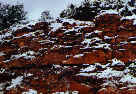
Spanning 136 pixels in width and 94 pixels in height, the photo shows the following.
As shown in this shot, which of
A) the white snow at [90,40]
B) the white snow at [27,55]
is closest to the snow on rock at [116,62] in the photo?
the white snow at [90,40]

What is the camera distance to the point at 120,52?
13.2m

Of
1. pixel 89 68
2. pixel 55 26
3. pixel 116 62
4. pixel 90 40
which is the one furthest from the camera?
pixel 55 26

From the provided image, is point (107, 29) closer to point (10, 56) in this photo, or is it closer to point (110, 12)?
point (110, 12)

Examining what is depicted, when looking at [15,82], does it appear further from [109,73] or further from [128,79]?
[128,79]

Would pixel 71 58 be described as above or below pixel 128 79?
above

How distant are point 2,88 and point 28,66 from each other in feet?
8.48

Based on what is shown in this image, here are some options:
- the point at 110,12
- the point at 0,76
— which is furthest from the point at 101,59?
the point at 110,12

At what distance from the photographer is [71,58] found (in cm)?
1311

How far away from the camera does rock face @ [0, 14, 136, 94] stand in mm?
9977

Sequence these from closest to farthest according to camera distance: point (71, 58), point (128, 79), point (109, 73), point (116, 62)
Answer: point (128, 79) → point (109, 73) → point (116, 62) → point (71, 58)

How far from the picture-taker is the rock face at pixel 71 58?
9.98 metres

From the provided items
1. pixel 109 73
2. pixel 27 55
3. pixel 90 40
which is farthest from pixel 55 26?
pixel 109 73

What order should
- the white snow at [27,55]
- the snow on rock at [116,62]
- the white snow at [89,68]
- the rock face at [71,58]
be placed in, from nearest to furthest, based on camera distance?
the rock face at [71,58]
the white snow at [89,68]
the snow on rock at [116,62]
the white snow at [27,55]

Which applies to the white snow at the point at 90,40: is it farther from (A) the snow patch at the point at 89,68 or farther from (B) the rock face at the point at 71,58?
(A) the snow patch at the point at 89,68
